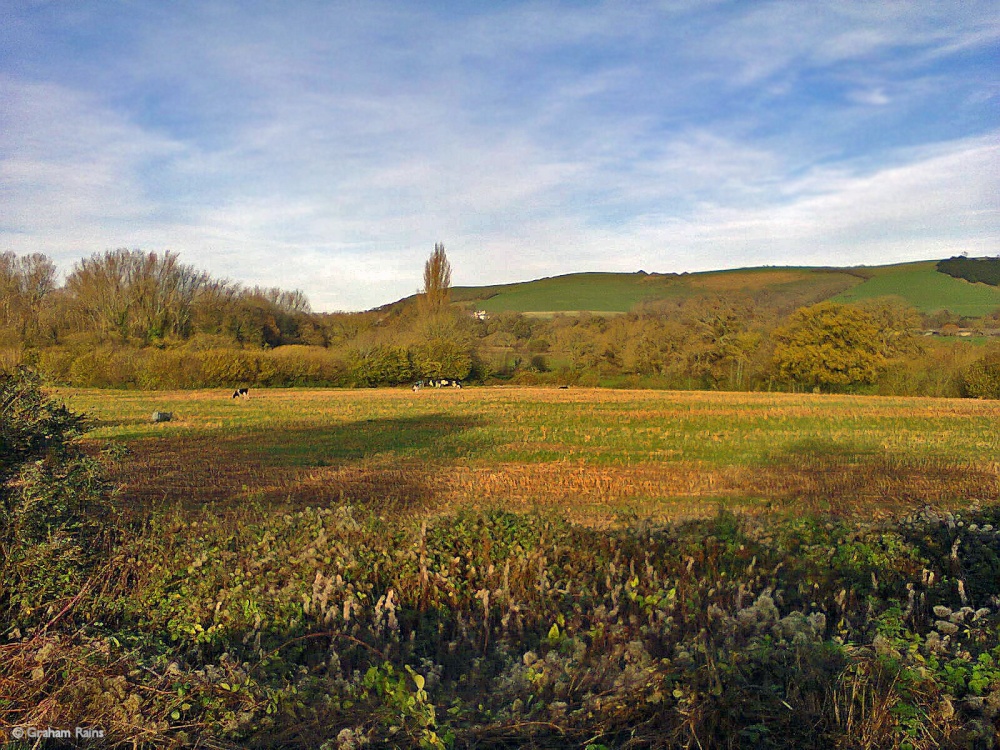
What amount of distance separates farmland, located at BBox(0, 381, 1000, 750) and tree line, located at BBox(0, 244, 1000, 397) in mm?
45862

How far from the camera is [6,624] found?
5.21 meters

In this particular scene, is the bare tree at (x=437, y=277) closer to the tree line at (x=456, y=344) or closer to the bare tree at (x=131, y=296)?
the tree line at (x=456, y=344)

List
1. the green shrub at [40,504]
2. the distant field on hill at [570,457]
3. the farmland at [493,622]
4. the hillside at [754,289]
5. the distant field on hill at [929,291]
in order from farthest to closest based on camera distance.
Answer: the hillside at [754,289] → the distant field on hill at [929,291] → the distant field on hill at [570,457] → the green shrub at [40,504] → the farmland at [493,622]

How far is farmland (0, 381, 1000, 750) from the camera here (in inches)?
142

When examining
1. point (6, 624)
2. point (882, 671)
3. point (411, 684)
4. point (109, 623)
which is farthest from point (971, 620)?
point (6, 624)

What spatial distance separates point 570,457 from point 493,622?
12103 mm

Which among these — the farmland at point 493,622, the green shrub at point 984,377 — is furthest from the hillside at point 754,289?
the farmland at point 493,622

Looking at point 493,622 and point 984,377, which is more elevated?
point 493,622

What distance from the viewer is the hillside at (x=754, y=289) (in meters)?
81.4

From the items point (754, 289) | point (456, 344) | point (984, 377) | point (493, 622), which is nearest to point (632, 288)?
point (754, 289)

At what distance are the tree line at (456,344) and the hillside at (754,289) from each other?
9595 millimetres

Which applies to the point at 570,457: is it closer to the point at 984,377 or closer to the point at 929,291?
the point at 984,377

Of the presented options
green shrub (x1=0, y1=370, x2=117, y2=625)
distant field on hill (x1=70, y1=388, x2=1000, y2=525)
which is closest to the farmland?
green shrub (x1=0, y1=370, x2=117, y2=625)

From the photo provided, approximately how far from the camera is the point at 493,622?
5.57 meters
